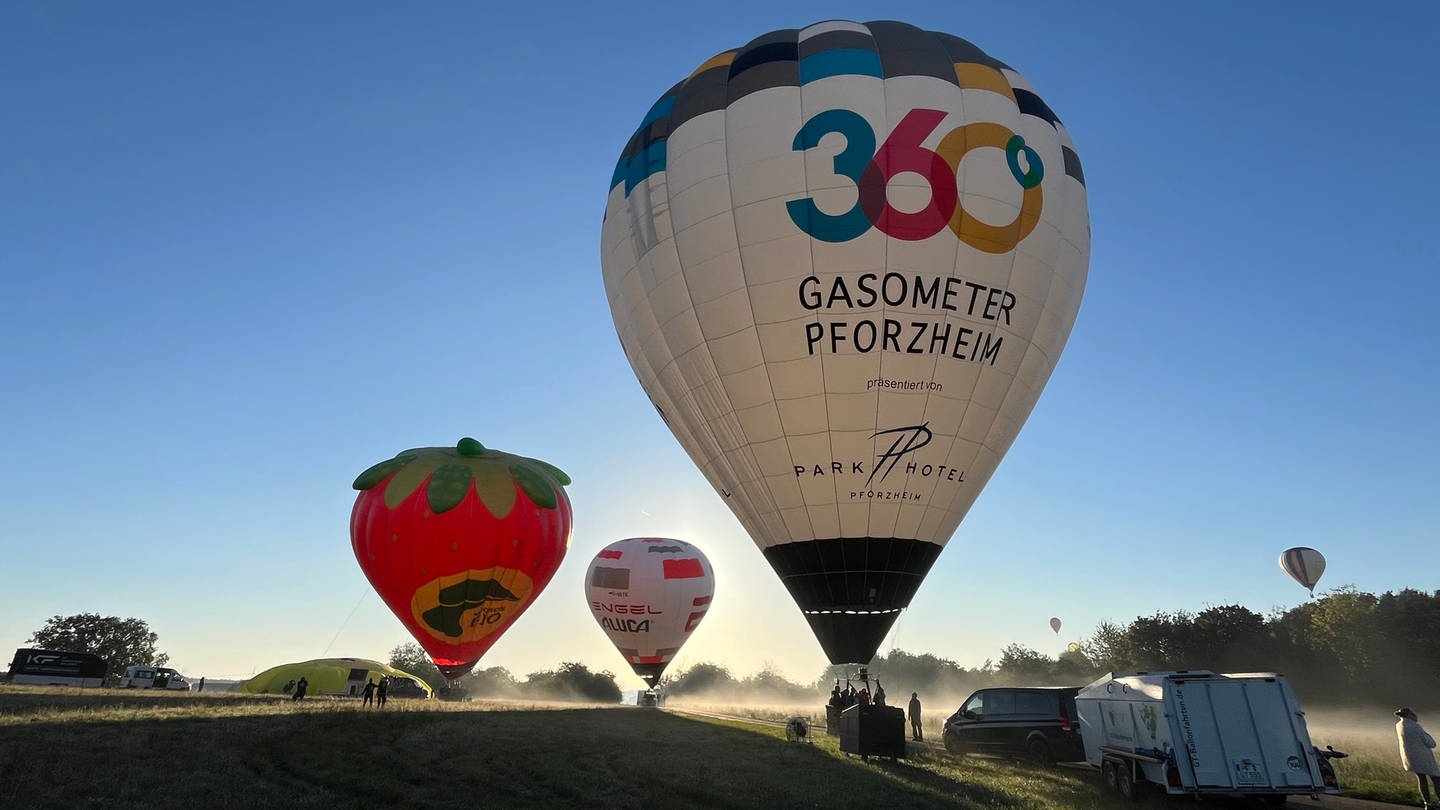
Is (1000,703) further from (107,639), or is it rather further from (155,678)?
(107,639)

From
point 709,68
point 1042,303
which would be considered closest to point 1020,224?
point 1042,303

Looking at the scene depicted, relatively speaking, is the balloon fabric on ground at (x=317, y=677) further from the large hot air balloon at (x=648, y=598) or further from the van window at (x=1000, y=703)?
the van window at (x=1000, y=703)

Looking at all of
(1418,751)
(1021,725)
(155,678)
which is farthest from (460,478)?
(155,678)

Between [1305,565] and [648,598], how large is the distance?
1239 inches

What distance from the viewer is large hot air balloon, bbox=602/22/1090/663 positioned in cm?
1588

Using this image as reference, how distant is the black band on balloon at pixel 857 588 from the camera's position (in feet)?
52.1

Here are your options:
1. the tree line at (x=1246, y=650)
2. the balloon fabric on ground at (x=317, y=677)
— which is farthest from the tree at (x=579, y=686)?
the balloon fabric on ground at (x=317, y=677)

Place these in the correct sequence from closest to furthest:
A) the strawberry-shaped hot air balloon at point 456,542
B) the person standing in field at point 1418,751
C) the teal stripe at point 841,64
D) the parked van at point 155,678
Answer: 1. the person standing in field at point 1418,751
2. the teal stripe at point 841,64
3. the strawberry-shaped hot air balloon at point 456,542
4. the parked van at point 155,678

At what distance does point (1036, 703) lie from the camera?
54.3 feet

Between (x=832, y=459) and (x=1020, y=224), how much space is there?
658 centimetres

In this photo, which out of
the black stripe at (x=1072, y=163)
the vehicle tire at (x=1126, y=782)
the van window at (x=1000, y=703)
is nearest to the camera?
the vehicle tire at (x=1126, y=782)

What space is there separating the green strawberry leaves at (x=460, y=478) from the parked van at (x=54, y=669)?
28.2 meters

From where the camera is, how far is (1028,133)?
17500 millimetres

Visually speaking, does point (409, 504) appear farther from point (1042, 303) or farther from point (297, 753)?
point (1042, 303)
